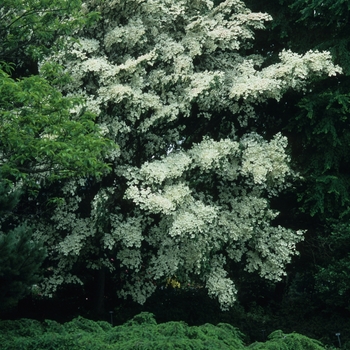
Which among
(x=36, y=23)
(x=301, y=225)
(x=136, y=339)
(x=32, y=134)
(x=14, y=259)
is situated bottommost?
(x=136, y=339)

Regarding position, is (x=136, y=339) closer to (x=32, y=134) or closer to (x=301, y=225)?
(x=32, y=134)

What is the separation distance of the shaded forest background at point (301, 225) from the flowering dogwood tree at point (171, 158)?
2.70 ft

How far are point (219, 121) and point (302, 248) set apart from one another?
372cm

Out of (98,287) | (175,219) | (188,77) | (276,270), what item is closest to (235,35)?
(188,77)

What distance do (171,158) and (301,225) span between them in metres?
4.26

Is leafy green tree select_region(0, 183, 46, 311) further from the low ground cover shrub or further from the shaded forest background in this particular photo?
the shaded forest background

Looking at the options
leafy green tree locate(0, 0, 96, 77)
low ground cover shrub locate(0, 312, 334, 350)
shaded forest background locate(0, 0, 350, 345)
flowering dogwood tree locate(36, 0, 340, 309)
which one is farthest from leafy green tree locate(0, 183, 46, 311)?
shaded forest background locate(0, 0, 350, 345)

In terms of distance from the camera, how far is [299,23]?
14016mm

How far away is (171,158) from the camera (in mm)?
11570

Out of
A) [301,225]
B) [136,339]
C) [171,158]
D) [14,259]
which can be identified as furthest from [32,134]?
[301,225]

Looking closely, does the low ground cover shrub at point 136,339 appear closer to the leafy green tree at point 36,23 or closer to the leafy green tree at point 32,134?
the leafy green tree at point 32,134

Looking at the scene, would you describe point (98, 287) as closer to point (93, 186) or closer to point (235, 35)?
point (93, 186)

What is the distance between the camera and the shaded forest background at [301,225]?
→ 1222 cm

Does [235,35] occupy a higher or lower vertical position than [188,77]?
higher
